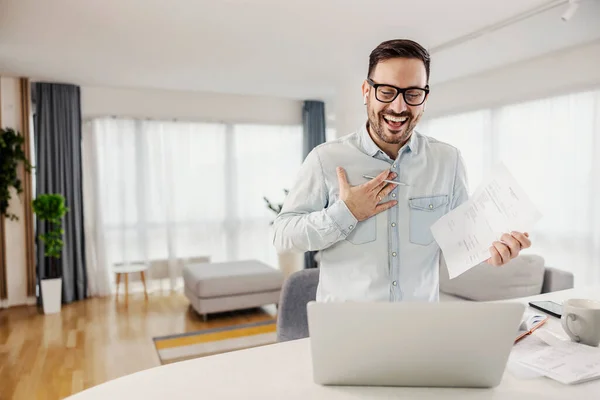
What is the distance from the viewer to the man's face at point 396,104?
4.03 ft

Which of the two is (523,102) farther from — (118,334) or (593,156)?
(118,334)

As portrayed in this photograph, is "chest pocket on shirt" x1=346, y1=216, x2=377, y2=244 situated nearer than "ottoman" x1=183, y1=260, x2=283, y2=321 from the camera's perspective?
Yes

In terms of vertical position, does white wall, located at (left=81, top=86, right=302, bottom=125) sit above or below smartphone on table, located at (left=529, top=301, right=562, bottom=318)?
above

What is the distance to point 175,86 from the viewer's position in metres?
5.59

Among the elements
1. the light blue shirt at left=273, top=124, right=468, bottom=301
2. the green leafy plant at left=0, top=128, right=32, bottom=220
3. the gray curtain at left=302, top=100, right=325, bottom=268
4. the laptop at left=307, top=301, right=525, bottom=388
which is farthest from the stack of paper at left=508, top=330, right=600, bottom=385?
the gray curtain at left=302, top=100, right=325, bottom=268

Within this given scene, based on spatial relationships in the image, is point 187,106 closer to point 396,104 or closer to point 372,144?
point 372,144

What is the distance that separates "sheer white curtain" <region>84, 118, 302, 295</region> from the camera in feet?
18.4

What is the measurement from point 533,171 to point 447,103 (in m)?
1.34

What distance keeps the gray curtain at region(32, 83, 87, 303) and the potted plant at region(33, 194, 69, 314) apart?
244 millimetres

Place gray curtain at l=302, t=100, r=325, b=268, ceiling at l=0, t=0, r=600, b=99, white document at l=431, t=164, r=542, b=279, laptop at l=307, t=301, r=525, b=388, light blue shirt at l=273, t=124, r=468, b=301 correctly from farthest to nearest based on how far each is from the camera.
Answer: gray curtain at l=302, t=100, r=325, b=268 < ceiling at l=0, t=0, r=600, b=99 < light blue shirt at l=273, t=124, r=468, b=301 < white document at l=431, t=164, r=542, b=279 < laptop at l=307, t=301, r=525, b=388

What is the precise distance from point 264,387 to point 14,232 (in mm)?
5143

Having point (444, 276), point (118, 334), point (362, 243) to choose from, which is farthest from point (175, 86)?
point (362, 243)

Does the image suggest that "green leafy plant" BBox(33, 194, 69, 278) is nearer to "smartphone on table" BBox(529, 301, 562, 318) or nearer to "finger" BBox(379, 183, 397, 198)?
"finger" BBox(379, 183, 397, 198)

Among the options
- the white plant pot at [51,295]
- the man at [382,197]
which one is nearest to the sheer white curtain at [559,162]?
the man at [382,197]
